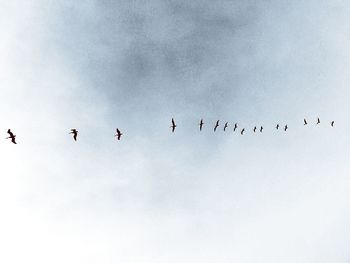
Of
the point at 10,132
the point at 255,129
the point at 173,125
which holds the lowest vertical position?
the point at 10,132

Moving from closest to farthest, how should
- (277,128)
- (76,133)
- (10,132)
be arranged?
1. (10,132)
2. (76,133)
3. (277,128)

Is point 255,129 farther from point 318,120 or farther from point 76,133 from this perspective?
point 76,133

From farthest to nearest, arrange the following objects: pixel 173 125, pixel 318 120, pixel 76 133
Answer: pixel 318 120 < pixel 173 125 < pixel 76 133

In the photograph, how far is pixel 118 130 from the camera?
185ft

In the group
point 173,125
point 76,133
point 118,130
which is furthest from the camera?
point 173,125

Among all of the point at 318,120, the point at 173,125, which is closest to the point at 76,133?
the point at 173,125

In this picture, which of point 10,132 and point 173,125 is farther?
point 173,125

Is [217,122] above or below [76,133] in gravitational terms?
above

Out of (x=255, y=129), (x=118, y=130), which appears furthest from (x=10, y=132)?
(x=255, y=129)

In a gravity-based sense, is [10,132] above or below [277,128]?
below

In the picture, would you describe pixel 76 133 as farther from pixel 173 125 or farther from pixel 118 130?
pixel 173 125

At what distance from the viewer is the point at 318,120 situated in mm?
78125

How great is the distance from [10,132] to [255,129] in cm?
4306

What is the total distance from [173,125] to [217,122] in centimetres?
787
